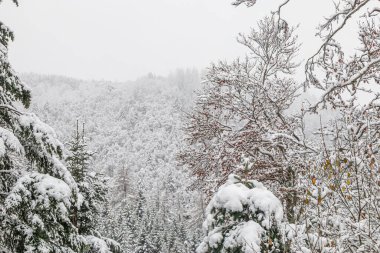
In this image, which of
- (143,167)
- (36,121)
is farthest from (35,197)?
(143,167)

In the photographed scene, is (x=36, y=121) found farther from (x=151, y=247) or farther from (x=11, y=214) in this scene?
(x=151, y=247)

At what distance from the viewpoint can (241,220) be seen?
20.5 feet

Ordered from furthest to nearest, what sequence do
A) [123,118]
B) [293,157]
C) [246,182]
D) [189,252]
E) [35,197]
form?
[123,118] → [189,252] → [293,157] → [246,182] → [35,197]

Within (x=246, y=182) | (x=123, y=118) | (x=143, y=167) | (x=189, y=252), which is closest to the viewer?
(x=246, y=182)

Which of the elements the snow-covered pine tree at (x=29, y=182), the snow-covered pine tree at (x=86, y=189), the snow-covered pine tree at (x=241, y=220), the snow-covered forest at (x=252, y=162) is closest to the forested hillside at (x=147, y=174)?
the snow-covered pine tree at (x=86, y=189)

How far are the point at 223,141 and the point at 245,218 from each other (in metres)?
3.48

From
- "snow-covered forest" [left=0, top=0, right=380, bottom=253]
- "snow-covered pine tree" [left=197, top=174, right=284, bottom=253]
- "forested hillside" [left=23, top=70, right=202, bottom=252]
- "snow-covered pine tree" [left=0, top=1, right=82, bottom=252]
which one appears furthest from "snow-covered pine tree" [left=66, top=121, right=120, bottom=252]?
"forested hillside" [left=23, top=70, right=202, bottom=252]

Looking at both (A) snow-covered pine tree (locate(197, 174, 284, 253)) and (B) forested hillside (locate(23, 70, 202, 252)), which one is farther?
(B) forested hillside (locate(23, 70, 202, 252))

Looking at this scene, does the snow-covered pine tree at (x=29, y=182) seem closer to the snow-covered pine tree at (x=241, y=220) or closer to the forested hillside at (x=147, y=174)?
the snow-covered pine tree at (x=241, y=220)

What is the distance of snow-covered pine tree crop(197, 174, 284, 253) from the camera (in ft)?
19.5

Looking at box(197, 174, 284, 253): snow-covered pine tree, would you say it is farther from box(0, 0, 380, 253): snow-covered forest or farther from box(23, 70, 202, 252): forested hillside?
box(23, 70, 202, 252): forested hillside

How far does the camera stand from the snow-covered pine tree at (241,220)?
5953mm

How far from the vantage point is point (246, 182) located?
6750mm

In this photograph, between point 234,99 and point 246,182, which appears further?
point 234,99
